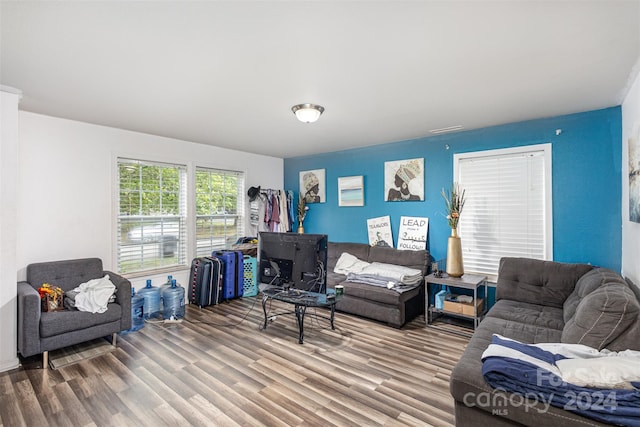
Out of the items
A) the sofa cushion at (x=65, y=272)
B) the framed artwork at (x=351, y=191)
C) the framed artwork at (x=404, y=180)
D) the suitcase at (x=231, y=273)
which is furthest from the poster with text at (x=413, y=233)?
the sofa cushion at (x=65, y=272)

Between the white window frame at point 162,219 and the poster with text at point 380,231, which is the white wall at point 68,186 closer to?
the white window frame at point 162,219

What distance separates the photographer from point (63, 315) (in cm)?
284

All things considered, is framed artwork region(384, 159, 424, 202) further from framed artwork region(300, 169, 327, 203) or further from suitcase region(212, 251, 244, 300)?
suitcase region(212, 251, 244, 300)

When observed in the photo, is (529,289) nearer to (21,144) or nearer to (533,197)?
(533,197)

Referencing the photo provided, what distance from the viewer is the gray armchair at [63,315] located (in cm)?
268

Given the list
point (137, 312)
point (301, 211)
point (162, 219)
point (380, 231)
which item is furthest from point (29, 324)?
point (380, 231)

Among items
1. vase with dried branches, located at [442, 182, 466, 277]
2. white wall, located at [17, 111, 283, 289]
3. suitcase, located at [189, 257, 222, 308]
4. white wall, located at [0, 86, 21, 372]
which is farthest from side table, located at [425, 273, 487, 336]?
white wall, located at [0, 86, 21, 372]

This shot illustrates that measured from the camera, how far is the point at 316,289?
2881 mm

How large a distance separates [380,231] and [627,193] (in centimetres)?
288

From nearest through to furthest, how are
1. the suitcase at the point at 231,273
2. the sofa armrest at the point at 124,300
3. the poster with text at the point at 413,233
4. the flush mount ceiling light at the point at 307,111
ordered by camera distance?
the flush mount ceiling light at the point at 307,111
the sofa armrest at the point at 124,300
the poster with text at the point at 413,233
the suitcase at the point at 231,273

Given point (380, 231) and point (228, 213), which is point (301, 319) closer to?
point (380, 231)

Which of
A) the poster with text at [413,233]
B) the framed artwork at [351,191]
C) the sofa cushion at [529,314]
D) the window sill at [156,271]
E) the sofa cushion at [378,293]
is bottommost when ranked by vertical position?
the sofa cushion at [378,293]

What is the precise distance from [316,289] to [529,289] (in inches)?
89.9

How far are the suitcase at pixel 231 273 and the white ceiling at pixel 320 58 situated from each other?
7.44 feet
